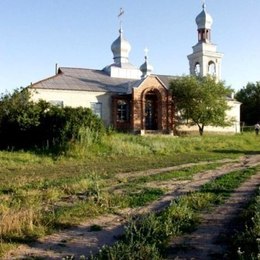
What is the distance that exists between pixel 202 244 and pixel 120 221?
2.06m

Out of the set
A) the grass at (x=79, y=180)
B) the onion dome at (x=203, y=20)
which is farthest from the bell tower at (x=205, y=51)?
the grass at (x=79, y=180)

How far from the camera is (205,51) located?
149 feet

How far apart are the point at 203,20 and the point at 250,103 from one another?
23.4 meters

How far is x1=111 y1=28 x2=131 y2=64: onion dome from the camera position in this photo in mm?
42750

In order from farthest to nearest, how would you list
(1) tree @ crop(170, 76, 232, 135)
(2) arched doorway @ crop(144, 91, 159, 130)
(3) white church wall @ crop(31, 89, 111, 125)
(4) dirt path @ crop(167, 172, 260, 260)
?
(2) arched doorway @ crop(144, 91, 159, 130)
(1) tree @ crop(170, 76, 232, 135)
(3) white church wall @ crop(31, 89, 111, 125)
(4) dirt path @ crop(167, 172, 260, 260)

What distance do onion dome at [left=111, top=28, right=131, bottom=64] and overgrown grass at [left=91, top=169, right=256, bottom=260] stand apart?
3130 centimetres

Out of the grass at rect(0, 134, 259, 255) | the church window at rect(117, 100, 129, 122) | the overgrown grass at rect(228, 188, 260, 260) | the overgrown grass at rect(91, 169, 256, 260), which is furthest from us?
the church window at rect(117, 100, 129, 122)

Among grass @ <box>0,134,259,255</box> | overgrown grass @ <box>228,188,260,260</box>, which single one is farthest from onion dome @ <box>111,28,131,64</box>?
overgrown grass @ <box>228,188,260,260</box>

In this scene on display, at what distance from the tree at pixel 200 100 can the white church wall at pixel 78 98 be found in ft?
18.1

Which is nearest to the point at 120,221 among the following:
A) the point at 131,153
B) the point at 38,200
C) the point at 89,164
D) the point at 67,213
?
the point at 67,213

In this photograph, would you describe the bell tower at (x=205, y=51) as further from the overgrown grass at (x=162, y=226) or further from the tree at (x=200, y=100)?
the overgrown grass at (x=162, y=226)

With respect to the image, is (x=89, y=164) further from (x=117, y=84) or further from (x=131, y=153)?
(x=117, y=84)

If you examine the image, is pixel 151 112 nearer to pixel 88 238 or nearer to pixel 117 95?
pixel 117 95

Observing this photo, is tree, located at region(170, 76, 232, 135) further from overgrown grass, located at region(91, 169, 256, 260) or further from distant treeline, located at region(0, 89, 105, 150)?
overgrown grass, located at region(91, 169, 256, 260)
